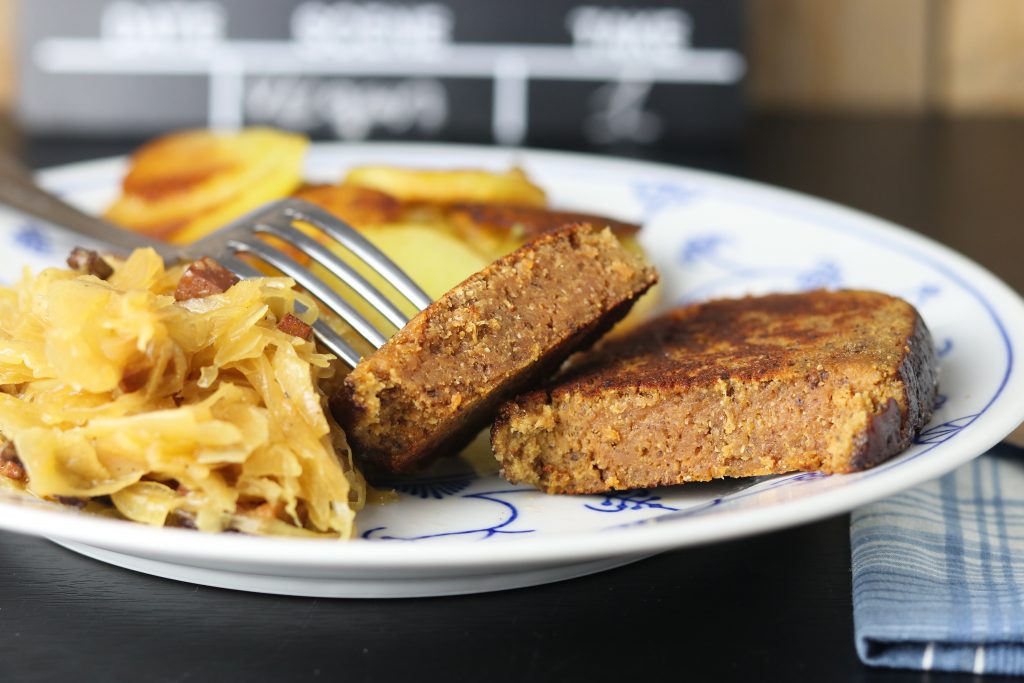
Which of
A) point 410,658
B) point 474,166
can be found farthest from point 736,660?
point 474,166

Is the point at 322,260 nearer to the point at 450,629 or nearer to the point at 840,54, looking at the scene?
the point at 450,629

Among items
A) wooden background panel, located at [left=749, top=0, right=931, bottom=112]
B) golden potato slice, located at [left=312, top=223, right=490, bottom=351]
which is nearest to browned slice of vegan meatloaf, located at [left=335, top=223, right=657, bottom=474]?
golden potato slice, located at [left=312, top=223, right=490, bottom=351]

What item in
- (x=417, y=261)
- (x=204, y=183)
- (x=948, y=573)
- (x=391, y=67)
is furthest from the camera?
(x=391, y=67)

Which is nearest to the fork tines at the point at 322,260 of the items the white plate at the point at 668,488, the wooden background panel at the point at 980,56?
the white plate at the point at 668,488

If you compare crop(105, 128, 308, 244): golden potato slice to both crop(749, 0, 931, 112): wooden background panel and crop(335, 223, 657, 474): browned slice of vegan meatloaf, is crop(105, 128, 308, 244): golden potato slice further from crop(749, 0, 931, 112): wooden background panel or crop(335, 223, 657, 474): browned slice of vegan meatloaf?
crop(749, 0, 931, 112): wooden background panel

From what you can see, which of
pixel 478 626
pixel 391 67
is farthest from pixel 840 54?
pixel 478 626

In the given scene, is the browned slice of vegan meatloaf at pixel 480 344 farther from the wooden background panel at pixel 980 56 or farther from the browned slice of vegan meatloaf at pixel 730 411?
the wooden background panel at pixel 980 56
